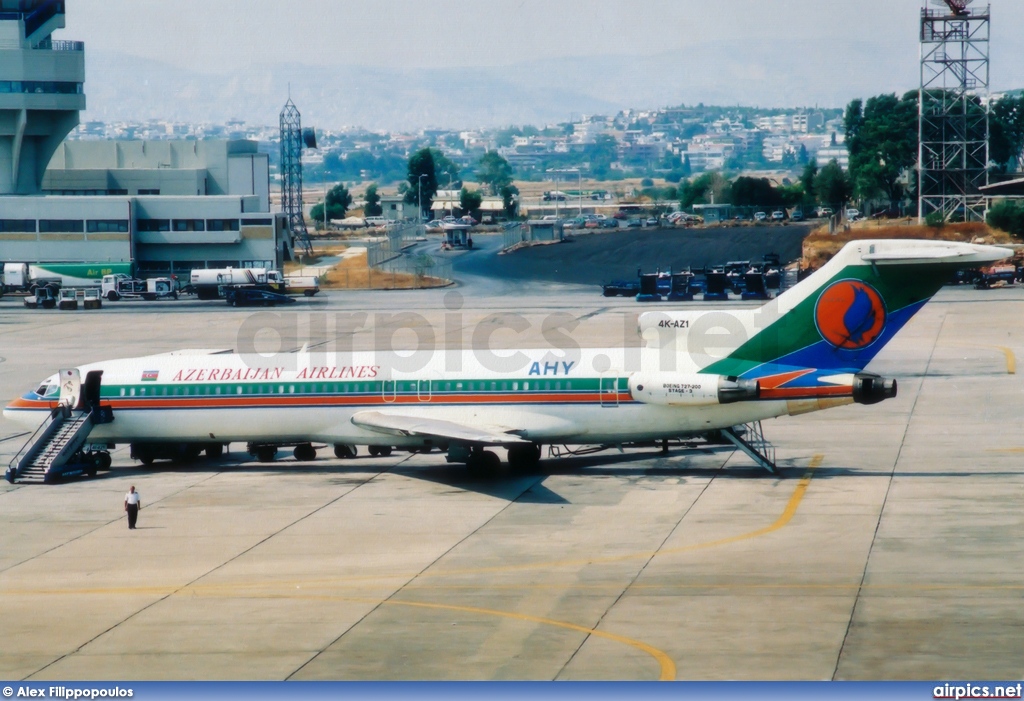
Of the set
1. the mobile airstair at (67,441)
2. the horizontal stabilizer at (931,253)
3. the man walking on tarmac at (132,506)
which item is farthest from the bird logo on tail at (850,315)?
the mobile airstair at (67,441)

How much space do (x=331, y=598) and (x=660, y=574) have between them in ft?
25.7

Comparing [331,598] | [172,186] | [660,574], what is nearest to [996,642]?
[660,574]

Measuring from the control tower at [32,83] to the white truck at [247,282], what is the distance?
27.1 m

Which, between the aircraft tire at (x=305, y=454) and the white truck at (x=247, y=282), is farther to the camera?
the white truck at (x=247, y=282)

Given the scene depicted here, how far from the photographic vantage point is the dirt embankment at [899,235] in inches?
4193

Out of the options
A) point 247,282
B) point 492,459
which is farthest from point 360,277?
point 492,459

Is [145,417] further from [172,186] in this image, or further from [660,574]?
[172,186]

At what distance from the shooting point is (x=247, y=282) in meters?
119

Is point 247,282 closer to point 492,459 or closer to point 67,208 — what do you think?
point 67,208

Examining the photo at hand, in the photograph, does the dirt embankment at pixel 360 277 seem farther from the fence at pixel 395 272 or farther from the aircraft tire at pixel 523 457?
the aircraft tire at pixel 523 457

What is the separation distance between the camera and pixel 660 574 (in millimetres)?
29781

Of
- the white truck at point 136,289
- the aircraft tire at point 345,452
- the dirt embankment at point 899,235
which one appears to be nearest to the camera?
the aircraft tire at point 345,452

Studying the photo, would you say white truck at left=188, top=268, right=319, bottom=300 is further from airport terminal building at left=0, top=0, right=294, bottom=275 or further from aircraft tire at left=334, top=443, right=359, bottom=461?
aircraft tire at left=334, top=443, right=359, bottom=461

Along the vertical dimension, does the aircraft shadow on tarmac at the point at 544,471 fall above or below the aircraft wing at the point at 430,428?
below
